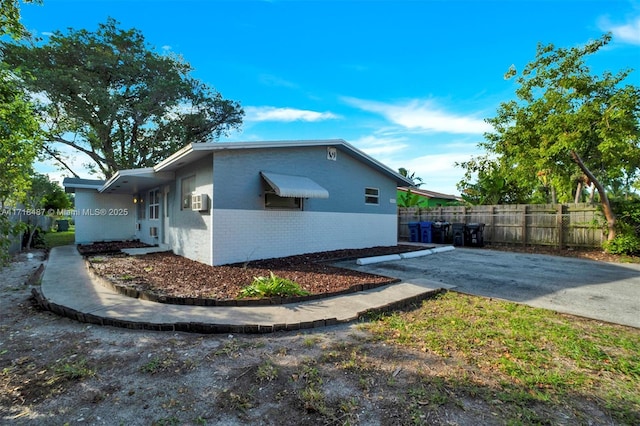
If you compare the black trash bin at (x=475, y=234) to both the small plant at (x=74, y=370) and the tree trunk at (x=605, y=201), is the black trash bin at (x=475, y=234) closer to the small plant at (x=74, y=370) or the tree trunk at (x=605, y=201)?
the tree trunk at (x=605, y=201)

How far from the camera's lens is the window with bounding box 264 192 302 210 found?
9.45 m

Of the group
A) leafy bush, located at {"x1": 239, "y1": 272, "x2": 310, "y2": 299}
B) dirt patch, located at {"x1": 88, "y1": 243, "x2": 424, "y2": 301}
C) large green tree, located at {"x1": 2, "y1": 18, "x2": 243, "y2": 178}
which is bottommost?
dirt patch, located at {"x1": 88, "y1": 243, "x2": 424, "y2": 301}

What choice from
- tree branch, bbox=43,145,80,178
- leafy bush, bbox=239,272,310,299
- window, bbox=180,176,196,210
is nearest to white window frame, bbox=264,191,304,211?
window, bbox=180,176,196,210

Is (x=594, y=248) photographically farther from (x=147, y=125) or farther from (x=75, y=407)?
(x=147, y=125)

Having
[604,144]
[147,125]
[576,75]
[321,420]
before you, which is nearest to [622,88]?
[576,75]

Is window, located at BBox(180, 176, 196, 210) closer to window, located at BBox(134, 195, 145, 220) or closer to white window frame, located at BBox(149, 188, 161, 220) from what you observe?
white window frame, located at BBox(149, 188, 161, 220)

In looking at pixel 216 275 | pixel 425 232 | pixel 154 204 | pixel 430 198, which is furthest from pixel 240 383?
pixel 430 198

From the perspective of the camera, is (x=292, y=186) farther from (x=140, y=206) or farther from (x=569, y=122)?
(x=140, y=206)

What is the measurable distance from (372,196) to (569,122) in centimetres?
778

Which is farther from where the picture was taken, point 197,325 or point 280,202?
point 280,202

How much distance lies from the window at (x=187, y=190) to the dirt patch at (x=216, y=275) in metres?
Result: 1.86

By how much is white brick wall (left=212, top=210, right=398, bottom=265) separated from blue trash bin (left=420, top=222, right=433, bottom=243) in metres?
4.32

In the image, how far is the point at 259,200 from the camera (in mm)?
9180

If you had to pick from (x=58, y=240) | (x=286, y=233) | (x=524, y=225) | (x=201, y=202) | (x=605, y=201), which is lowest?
(x=58, y=240)
